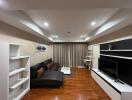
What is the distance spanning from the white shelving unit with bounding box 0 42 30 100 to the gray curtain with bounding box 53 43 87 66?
19.8 ft

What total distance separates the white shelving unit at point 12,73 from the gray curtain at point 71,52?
19.8ft

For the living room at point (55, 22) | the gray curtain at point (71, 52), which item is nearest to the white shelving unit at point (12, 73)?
the living room at point (55, 22)

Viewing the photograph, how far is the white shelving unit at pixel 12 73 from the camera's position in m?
2.65

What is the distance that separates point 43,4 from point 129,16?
1.72 m

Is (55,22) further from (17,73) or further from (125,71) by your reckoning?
(125,71)

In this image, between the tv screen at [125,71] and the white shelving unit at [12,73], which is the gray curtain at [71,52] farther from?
the tv screen at [125,71]

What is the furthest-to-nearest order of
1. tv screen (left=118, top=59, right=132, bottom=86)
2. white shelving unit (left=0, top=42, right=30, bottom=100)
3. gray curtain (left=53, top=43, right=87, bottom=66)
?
gray curtain (left=53, top=43, right=87, bottom=66) < tv screen (left=118, top=59, right=132, bottom=86) < white shelving unit (left=0, top=42, right=30, bottom=100)

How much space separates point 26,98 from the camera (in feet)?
12.0

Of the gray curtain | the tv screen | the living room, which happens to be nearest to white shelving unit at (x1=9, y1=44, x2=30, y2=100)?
the living room

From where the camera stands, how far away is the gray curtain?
10.1 meters

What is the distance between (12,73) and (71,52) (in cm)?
730

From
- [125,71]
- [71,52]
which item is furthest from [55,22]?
[71,52]

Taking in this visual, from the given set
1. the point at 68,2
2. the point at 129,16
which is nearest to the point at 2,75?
the point at 68,2

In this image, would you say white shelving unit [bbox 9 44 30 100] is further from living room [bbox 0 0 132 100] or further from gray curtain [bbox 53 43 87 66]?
gray curtain [bbox 53 43 87 66]
